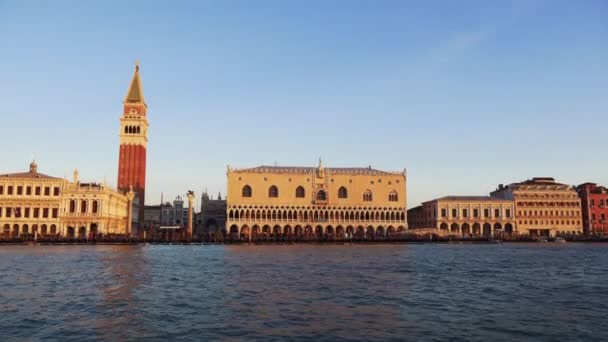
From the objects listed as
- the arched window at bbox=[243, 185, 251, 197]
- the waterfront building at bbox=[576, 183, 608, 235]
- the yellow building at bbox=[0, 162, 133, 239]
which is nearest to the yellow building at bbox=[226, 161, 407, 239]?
the arched window at bbox=[243, 185, 251, 197]

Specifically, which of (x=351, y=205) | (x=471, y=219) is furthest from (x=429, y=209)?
(x=351, y=205)

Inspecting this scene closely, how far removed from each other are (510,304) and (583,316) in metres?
3.21

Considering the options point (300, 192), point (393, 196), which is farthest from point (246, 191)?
point (393, 196)

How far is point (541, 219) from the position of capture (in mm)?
104938

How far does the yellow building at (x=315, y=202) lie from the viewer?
98000 millimetres

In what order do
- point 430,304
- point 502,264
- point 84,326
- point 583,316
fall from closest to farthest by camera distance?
point 84,326, point 583,316, point 430,304, point 502,264

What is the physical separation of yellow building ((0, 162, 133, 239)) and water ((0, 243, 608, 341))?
163 feet

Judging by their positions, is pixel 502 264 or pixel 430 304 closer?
pixel 430 304

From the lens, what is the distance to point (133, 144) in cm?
10338

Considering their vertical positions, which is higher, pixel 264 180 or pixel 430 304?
pixel 264 180

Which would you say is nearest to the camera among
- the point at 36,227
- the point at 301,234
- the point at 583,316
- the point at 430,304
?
the point at 583,316

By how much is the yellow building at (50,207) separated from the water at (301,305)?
4976 centimetres

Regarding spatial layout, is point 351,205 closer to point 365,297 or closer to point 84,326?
point 365,297

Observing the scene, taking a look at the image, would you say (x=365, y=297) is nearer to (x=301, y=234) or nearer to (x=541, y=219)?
(x=301, y=234)
